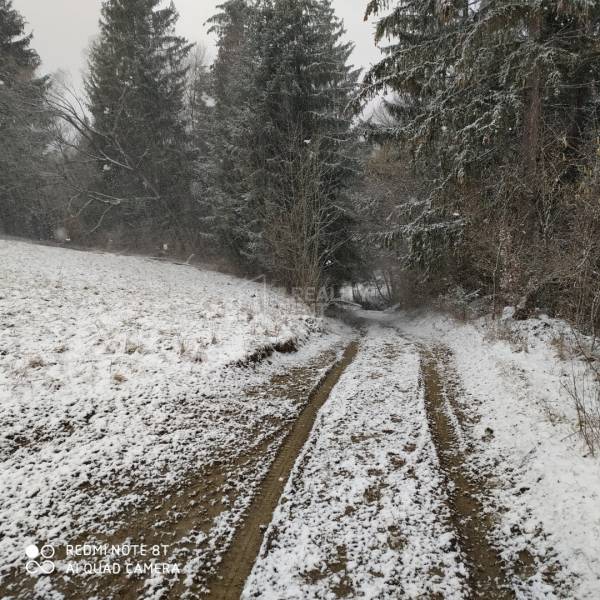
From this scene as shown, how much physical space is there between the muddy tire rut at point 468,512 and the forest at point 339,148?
2567mm

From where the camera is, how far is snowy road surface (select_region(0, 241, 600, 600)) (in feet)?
9.24

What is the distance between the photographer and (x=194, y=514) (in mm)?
3461

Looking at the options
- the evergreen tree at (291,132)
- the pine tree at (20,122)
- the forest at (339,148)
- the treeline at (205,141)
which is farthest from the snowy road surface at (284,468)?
the pine tree at (20,122)

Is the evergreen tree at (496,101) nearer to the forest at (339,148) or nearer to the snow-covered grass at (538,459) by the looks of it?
the forest at (339,148)

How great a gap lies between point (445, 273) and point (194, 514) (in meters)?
11.7

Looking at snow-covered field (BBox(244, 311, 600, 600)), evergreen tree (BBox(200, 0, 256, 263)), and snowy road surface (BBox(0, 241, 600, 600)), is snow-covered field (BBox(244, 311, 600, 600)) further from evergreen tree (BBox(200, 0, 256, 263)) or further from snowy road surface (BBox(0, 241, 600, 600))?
evergreen tree (BBox(200, 0, 256, 263))

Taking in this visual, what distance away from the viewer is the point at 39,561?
2.87 m

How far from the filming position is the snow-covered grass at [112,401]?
3.49 m

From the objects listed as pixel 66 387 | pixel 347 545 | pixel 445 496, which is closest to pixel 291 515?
pixel 347 545

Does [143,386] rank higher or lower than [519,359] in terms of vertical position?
lower

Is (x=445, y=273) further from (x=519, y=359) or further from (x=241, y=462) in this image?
(x=241, y=462)

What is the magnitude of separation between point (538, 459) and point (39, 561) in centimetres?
488

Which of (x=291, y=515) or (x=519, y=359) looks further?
(x=519, y=359)

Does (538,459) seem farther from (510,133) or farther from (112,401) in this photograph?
(510,133)
